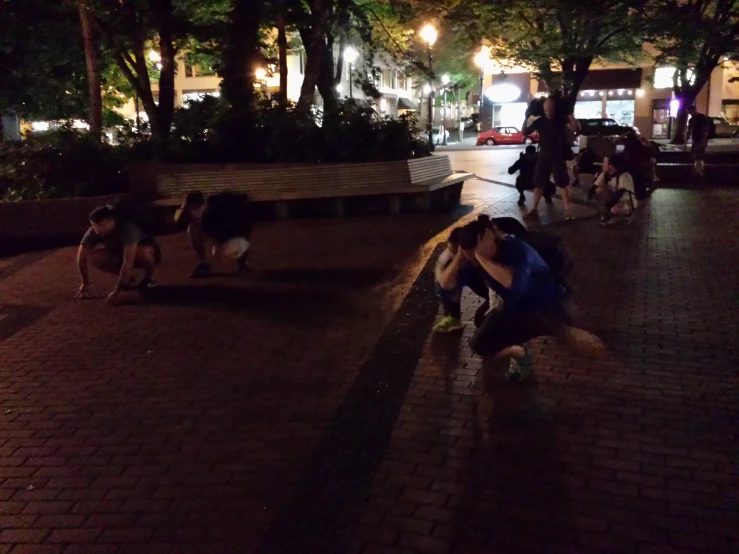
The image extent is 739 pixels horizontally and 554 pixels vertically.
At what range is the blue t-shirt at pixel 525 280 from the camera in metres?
4.42

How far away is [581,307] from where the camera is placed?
6656 millimetres

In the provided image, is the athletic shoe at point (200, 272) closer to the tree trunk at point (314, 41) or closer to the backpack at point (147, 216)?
the backpack at point (147, 216)

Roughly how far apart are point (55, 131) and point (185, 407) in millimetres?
9624

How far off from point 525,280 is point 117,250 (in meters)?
4.63

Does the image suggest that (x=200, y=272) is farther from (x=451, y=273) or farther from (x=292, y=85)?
(x=292, y=85)

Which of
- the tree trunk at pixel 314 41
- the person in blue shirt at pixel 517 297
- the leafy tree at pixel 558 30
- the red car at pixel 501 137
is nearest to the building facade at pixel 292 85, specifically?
the red car at pixel 501 137

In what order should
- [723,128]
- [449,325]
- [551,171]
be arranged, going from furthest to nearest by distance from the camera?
[723,128], [551,171], [449,325]

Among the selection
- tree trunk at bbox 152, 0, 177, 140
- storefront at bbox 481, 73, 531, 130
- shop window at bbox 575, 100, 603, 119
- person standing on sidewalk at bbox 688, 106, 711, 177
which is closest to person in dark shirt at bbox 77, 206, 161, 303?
tree trunk at bbox 152, 0, 177, 140

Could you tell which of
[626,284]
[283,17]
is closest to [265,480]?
[626,284]

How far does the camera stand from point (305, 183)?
1223cm

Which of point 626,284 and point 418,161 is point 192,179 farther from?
point 626,284

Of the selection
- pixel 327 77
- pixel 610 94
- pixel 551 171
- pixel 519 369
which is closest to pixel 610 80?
pixel 610 94

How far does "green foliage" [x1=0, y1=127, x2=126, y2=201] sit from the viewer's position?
12.1 metres

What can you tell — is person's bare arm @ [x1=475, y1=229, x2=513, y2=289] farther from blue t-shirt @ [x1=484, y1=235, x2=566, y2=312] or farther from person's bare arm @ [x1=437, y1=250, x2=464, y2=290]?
person's bare arm @ [x1=437, y1=250, x2=464, y2=290]
